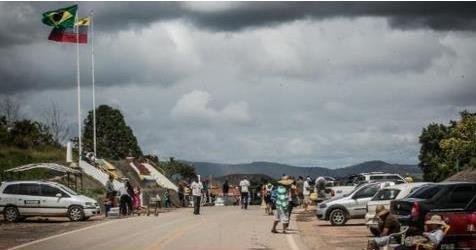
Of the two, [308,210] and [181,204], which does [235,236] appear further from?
[181,204]

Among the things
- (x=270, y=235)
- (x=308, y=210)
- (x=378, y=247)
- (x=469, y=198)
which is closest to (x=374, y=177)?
(x=308, y=210)

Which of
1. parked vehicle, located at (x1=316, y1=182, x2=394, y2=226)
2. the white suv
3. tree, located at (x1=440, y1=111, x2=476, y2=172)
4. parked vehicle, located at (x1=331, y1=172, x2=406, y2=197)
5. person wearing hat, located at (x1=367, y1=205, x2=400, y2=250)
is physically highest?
tree, located at (x1=440, y1=111, x2=476, y2=172)

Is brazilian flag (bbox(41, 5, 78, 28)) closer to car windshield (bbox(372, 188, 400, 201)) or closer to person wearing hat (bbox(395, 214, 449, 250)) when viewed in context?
car windshield (bbox(372, 188, 400, 201))

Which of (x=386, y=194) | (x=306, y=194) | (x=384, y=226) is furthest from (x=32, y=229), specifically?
(x=306, y=194)

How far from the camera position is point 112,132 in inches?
3196

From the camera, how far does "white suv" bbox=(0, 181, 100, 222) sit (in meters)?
30.4

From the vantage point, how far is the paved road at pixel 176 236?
19.6m

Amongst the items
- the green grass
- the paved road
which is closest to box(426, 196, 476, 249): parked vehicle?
the paved road

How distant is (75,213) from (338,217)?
1067cm

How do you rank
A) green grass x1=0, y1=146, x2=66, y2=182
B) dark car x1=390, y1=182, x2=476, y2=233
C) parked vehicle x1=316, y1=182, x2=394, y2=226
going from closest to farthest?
dark car x1=390, y1=182, x2=476, y2=233 < parked vehicle x1=316, y1=182, x2=394, y2=226 < green grass x1=0, y1=146, x2=66, y2=182

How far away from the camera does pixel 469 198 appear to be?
18.2 metres

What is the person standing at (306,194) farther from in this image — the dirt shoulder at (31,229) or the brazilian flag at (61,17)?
the brazilian flag at (61,17)

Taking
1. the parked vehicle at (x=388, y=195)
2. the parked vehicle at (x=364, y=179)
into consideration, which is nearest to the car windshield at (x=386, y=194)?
the parked vehicle at (x=388, y=195)

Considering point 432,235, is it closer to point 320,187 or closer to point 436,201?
point 436,201
